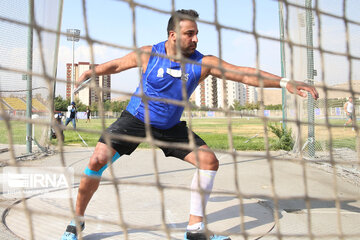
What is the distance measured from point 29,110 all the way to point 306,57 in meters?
5.11

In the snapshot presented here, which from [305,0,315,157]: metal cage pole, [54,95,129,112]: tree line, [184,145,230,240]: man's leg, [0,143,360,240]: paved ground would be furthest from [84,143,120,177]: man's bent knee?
[54,95,129,112]: tree line

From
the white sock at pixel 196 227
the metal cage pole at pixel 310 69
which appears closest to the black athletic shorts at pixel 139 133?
the white sock at pixel 196 227

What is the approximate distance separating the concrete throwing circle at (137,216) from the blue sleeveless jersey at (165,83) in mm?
560

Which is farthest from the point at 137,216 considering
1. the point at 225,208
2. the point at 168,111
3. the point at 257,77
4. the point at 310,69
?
the point at 310,69

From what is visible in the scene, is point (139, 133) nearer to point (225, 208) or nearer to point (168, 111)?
point (168, 111)

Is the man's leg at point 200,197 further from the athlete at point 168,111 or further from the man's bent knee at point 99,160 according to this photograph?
the man's bent knee at point 99,160

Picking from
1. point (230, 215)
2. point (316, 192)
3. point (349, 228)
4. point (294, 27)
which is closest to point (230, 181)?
point (316, 192)

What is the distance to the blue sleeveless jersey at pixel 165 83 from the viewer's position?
223 centimetres

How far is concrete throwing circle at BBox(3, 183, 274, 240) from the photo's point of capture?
2.37 meters

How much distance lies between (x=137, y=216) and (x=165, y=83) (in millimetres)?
1234

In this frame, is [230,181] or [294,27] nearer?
[230,181]

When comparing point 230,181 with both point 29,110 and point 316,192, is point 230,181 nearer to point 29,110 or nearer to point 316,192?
point 316,192

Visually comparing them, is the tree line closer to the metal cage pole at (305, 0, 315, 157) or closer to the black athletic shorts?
the metal cage pole at (305, 0, 315, 157)

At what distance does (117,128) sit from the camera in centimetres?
234
